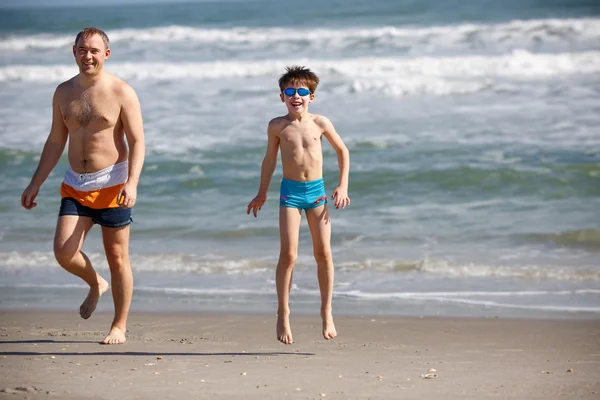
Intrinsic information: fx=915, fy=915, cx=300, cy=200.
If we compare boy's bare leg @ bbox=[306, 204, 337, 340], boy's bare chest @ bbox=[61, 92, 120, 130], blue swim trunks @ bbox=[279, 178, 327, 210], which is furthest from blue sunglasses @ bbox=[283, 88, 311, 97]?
boy's bare chest @ bbox=[61, 92, 120, 130]

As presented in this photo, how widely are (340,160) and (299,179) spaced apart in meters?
0.26

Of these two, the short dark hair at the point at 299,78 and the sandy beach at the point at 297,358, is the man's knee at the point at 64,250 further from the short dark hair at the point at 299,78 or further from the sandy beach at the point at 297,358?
the short dark hair at the point at 299,78

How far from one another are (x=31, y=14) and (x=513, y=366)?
153 ft

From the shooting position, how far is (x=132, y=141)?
512 centimetres

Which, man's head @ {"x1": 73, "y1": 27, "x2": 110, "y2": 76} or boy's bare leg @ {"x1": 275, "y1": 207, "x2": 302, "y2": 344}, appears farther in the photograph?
boy's bare leg @ {"x1": 275, "y1": 207, "x2": 302, "y2": 344}

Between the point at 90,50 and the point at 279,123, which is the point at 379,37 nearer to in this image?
the point at 279,123

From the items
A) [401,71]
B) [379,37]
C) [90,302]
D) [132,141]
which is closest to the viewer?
[132,141]

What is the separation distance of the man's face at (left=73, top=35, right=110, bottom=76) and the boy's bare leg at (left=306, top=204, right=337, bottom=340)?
4.77ft

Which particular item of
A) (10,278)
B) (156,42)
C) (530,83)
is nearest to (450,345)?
(10,278)

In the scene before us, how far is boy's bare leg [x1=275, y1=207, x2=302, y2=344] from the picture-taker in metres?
5.18

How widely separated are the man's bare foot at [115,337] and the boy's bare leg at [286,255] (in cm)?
93

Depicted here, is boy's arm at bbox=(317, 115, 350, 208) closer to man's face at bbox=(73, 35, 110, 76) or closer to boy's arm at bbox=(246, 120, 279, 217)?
boy's arm at bbox=(246, 120, 279, 217)

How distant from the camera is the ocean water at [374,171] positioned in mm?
7391

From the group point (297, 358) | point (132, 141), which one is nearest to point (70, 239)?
point (132, 141)
